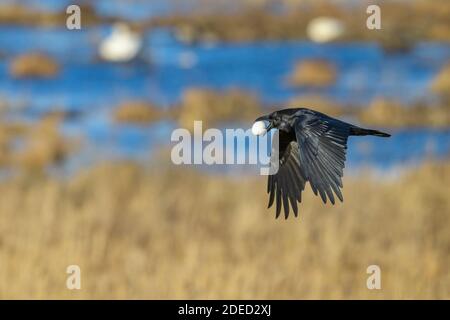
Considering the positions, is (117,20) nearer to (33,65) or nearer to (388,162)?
(33,65)

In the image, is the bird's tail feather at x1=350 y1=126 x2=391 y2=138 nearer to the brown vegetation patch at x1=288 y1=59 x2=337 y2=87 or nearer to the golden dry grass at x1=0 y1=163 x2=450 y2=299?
the golden dry grass at x1=0 y1=163 x2=450 y2=299

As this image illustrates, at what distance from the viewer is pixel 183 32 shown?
18469 mm

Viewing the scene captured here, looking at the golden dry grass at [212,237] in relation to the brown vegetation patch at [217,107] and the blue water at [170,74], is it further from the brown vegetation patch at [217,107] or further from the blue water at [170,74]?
the brown vegetation patch at [217,107]

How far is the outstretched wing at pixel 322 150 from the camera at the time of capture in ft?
7.28

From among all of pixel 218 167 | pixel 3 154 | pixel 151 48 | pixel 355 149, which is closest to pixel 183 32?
pixel 151 48

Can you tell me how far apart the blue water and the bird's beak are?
10.8 metres

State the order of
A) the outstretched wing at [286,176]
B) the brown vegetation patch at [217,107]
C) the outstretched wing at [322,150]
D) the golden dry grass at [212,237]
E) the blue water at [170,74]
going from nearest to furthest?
1. the outstretched wing at [322,150]
2. the outstretched wing at [286,176]
3. the golden dry grass at [212,237]
4. the brown vegetation patch at [217,107]
5. the blue water at [170,74]

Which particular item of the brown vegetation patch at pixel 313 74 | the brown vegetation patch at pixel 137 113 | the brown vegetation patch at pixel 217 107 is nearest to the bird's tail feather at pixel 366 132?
the brown vegetation patch at pixel 217 107

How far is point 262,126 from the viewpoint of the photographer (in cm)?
234

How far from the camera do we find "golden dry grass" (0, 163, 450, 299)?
6793mm

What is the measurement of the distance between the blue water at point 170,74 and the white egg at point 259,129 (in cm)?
1098

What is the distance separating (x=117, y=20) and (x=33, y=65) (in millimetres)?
2182

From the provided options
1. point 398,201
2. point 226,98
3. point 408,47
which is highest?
point 408,47

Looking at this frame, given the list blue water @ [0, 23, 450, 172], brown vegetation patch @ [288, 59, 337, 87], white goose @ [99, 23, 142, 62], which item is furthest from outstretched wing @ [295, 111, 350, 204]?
white goose @ [99, 23, 142, 62]
